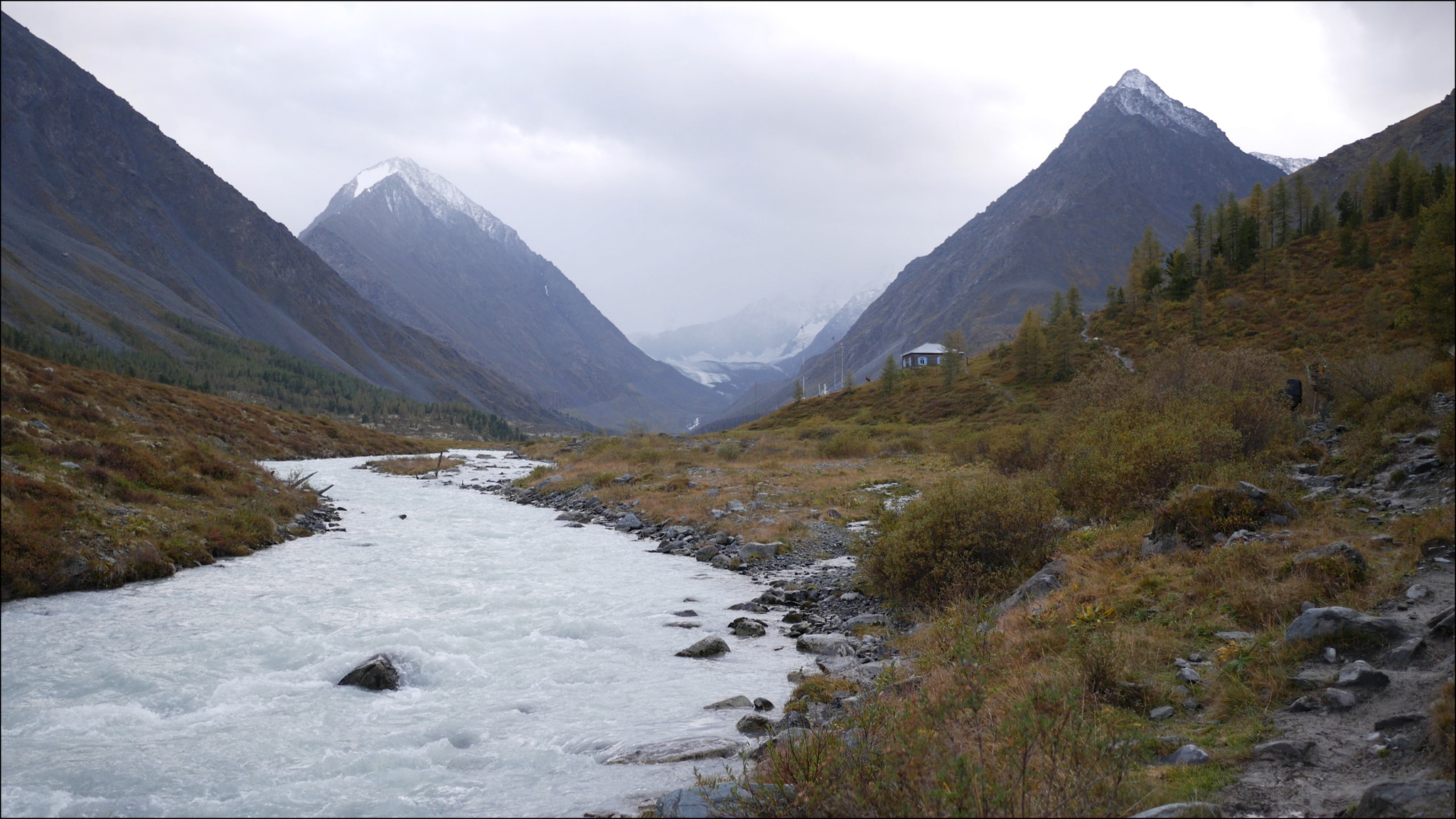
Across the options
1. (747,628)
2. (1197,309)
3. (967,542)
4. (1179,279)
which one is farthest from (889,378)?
(747,628)

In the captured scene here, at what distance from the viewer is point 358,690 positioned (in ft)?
35.5

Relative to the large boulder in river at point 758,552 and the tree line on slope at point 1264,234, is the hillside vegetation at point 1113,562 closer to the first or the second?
the large boulder in river at point 758,552

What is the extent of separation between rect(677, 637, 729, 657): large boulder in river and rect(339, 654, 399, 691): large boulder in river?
16.6 ft

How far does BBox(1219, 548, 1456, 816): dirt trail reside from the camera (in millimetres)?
5496

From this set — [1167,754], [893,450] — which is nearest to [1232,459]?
[1167,754]

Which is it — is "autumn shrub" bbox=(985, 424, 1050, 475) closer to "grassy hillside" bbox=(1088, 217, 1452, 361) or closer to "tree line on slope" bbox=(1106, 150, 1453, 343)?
"grassy hillside" bbox=(1088, 217, 1452, 361)

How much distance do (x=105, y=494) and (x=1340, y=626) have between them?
27.0m

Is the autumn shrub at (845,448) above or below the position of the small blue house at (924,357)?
below

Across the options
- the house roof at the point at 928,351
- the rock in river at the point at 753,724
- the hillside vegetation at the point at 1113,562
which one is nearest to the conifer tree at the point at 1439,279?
the hillside vegetation at the point at 1113,562

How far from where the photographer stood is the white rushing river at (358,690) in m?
7.77

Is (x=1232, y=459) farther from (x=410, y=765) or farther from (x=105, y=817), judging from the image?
(x=105, y=817)

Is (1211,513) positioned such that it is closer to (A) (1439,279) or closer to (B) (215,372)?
(A) (1439,279)

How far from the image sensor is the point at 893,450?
181ft

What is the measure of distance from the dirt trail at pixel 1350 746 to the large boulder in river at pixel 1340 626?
175 mm
